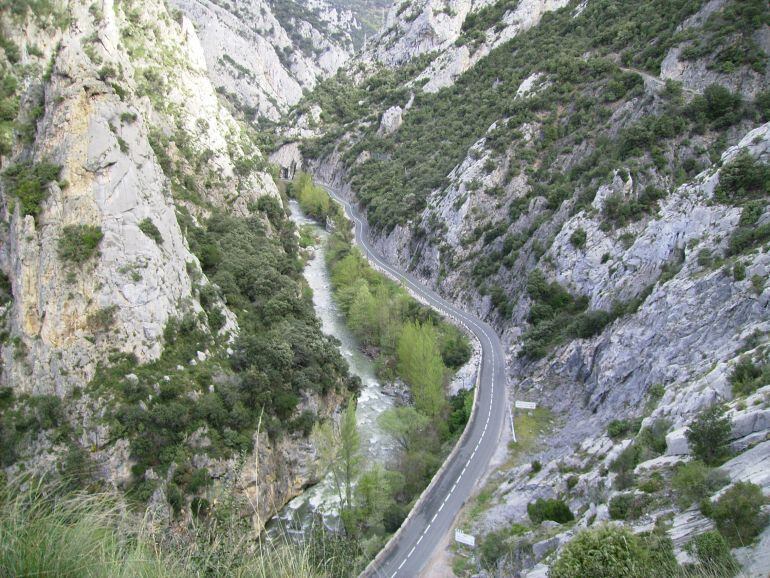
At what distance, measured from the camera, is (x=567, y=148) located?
6088 cm

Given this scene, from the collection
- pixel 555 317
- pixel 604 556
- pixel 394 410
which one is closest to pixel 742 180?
pixel 555 317

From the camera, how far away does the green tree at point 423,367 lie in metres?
42.7

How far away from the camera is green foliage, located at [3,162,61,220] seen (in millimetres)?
36906

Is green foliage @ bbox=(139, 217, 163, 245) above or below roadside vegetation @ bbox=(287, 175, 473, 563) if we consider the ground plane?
above

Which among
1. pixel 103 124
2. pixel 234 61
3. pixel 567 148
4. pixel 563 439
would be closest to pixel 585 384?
pixel 563 439

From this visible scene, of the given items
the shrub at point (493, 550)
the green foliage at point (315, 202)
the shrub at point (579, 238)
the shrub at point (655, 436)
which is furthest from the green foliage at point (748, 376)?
the green foliage at point (315, 202)

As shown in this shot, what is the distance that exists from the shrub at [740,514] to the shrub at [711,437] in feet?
11.2

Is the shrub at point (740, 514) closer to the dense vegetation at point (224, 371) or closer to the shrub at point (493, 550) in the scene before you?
the shrub at point (493, 550)

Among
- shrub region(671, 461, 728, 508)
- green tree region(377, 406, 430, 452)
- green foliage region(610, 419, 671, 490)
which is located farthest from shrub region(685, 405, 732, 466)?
green tree region(377, 406, 430, 452)

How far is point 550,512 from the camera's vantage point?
2462 centimetres

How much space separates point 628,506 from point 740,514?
5679 mm

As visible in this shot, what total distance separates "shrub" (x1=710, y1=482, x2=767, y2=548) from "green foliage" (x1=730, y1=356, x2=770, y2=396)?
6828mm

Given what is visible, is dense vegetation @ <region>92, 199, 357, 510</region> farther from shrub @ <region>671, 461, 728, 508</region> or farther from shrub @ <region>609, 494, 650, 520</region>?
shrub @ <region>671, 461, 728, 508</region>

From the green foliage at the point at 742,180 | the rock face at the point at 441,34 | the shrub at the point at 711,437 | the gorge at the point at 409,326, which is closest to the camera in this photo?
the gorge at the point at 409,326
